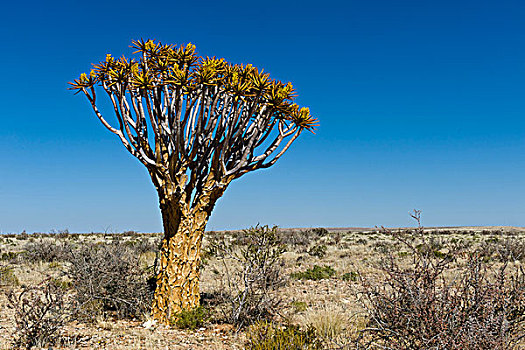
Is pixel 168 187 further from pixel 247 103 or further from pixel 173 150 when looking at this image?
pixel 247 103

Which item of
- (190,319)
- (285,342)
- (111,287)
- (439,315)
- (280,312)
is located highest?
(439,315)

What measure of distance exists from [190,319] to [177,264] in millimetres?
930

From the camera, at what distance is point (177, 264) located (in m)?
7.14

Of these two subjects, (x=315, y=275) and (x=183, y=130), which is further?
(x=315, y=275)

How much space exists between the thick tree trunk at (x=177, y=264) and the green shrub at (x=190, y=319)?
0.13 meters

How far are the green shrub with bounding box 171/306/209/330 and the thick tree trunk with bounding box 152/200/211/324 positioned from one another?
0.13 metres

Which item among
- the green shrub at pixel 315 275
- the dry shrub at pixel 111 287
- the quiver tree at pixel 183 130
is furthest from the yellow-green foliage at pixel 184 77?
the green shrub at pixel 315 275

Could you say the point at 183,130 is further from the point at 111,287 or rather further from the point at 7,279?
the point at 7,279

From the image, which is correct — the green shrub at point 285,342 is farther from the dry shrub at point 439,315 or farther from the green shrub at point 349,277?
the green shrub at point 349,277

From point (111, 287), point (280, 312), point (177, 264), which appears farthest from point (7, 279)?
point (280, 312)

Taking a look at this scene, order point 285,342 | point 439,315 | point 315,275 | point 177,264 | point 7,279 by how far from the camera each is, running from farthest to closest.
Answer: point 315,275
point 7,279
point 177,264
point 285,342
point 439,315

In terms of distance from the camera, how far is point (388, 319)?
380 centimetres

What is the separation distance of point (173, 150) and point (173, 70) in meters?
1.33

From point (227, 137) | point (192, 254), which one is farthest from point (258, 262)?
point (227, 137)
